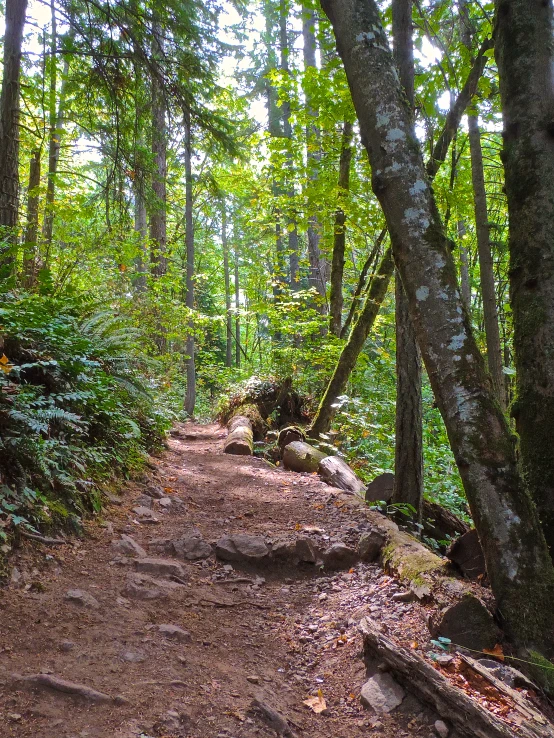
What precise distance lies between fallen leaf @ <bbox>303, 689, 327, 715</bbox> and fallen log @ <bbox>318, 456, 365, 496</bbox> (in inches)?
145

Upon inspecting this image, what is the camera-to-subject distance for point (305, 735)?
2.21 meters

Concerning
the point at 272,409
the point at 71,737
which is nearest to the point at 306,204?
the point at 272,409

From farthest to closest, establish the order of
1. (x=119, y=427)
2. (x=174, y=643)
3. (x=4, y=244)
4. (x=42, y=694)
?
1. (x=119, y=427)
2. (x=4, y=244)
3. (x=174, y=643)
4. (x=42, y=694)

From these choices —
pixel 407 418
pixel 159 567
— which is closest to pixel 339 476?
pixel 407 418

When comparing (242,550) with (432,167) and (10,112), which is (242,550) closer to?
(432,167)

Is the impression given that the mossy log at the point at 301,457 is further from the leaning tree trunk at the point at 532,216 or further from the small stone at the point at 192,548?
the leaning tree trunk at the point at 532,216

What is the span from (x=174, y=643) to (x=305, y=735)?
86 cm

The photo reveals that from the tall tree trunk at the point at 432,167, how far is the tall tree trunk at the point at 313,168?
2.23m

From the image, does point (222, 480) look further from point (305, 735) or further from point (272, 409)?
point (272, 409)

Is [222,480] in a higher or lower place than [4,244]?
lower

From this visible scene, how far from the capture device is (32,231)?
314 inches

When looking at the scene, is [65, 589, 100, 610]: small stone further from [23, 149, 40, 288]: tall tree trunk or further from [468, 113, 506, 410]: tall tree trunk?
[468, 113, 506, 410]: tall tree trunk

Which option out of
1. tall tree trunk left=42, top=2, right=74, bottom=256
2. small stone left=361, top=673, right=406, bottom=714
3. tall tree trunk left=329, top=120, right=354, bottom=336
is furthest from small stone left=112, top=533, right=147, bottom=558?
tall tree trunk left=329, top=120, right=354, bottom=336

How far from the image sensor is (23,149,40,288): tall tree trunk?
22.9 feet
